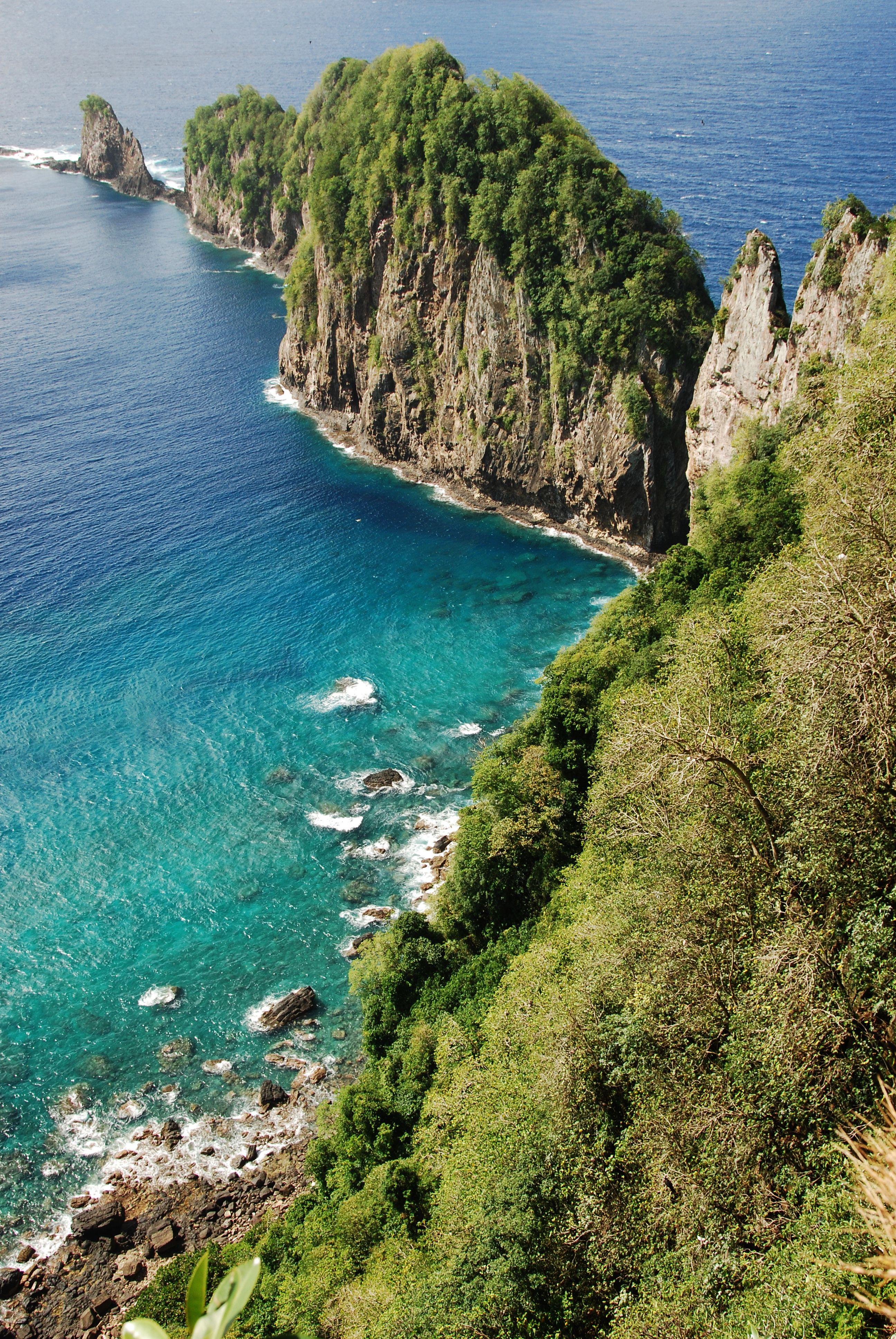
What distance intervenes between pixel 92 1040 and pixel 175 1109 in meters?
6.06

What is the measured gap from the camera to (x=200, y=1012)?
149 ft

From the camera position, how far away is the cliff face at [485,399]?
7550 centimetres

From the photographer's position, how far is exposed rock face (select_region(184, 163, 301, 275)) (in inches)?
5846

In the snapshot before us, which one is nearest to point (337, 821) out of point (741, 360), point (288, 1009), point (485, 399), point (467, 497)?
point (288, 1009)

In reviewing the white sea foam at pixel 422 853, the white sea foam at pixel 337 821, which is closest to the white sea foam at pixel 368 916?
the white sea foam at pixel 422 853

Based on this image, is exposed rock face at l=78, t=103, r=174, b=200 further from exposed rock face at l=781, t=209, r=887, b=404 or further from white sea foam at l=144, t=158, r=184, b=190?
exposed rock face at l=781, t=209, r=887, b=404

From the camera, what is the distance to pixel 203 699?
64750mm

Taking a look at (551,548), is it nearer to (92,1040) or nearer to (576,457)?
(576,457)

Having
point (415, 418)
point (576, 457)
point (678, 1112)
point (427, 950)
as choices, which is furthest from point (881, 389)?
point (415, 418)

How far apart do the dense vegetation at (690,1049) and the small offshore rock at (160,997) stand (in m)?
13.4

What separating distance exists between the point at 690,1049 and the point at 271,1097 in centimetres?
2647

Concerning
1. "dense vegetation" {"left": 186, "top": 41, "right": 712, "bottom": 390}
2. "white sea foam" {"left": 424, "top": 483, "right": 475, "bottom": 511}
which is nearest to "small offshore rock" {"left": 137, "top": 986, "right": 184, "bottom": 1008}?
"white sea foam" {"left": 424, "top": 483, "right": 475, "bottom": 511}

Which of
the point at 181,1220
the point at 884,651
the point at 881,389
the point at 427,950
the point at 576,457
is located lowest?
the point at 181,1220

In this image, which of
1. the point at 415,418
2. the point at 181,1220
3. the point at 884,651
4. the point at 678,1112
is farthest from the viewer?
the point at 415,418
